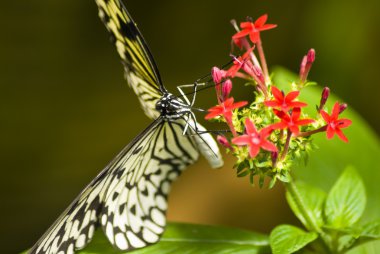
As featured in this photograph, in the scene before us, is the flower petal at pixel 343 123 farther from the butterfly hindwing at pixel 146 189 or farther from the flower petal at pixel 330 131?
the butterfly hindwing at pixel 146 189

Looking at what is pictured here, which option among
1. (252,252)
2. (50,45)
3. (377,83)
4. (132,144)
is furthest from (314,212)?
(50,45)

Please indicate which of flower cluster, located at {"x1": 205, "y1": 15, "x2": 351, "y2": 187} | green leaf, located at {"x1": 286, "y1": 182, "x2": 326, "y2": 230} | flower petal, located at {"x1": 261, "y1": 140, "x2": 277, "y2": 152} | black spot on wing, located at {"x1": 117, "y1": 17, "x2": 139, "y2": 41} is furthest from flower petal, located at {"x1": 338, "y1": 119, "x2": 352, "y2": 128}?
black spot on wing, located at {"x1": 117, "y1": 17, "x2": 139, "y2": 41}

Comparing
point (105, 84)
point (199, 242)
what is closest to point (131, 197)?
point (199, 242)

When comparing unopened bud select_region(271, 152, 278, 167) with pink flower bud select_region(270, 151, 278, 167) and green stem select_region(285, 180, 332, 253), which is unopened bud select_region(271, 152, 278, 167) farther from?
green stem select_region(285, 180, 332, 253)

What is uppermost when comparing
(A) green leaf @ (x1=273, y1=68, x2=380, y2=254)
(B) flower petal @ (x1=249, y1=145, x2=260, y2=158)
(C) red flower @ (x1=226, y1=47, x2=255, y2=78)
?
(C) red flower @ (x1=226, y1=47, x2=255, y2=78)

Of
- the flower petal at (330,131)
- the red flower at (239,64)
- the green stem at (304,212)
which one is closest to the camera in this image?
the flower petal at (330,131)

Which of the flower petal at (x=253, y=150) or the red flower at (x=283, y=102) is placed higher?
the red flower at (x=283, y=102)

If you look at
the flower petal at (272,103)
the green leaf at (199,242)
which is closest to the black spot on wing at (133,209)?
the green leaf at (199,242)
